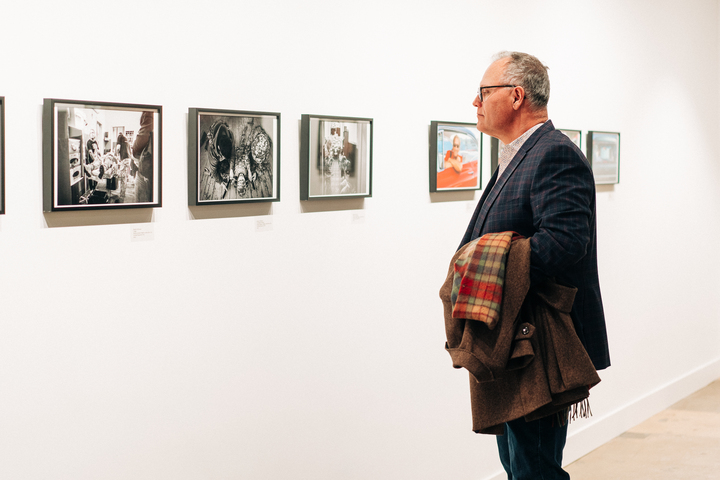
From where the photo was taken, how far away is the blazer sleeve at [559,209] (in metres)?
2.05

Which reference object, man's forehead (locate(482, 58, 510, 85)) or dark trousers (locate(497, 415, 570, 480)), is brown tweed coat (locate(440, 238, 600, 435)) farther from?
man's forehead (locate(482, 58, 510, 85))

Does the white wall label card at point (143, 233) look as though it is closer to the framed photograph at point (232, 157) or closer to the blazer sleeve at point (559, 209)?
the framed photograph at point (232, 157)

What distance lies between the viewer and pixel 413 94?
10.7 ft

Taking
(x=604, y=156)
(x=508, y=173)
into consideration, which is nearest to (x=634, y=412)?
(x=604, y=156)

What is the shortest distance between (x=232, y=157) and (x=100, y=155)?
49 centimetres

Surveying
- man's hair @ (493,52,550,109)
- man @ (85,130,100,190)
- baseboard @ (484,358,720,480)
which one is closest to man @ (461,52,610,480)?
man's hair @ (493,52,550,109)

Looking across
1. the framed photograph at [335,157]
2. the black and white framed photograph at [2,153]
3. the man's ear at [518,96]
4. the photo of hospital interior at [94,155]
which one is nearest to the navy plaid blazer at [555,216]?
the man's ear at [518,96]

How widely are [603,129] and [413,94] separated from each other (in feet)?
5.88

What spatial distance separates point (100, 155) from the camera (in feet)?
7.28

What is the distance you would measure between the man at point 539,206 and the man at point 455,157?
102 cm

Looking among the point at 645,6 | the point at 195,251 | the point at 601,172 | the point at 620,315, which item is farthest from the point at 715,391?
the point at 195,251

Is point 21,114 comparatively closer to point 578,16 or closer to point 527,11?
point 527,11

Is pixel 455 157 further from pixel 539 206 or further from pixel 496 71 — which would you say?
pixel 539 206

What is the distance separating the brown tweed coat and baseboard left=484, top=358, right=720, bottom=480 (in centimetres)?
185
